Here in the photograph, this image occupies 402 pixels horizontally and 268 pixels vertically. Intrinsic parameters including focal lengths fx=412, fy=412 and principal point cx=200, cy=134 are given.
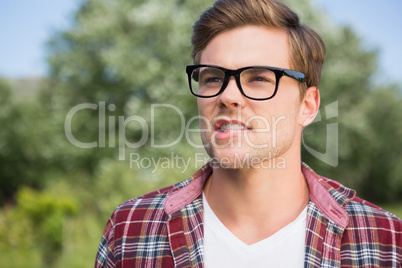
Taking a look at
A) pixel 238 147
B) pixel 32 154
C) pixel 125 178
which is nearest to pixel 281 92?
pixel 238 147

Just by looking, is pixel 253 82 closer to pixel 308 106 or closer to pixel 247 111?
pixel 247 111

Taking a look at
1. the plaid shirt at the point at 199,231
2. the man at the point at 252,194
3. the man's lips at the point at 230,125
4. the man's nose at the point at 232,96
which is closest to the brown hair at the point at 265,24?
the man at the point at 252,194

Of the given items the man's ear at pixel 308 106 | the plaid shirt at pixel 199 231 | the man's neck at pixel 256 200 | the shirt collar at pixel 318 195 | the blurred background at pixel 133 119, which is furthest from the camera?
the blurred background at pixel 133 119

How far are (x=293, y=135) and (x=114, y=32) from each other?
1658cm

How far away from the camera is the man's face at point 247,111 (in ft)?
7.78

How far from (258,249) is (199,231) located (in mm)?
346

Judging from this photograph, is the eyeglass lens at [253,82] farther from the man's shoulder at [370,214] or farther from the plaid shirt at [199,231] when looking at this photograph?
the man's shoulder at [370,214]

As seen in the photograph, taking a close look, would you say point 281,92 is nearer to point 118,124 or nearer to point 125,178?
point 125,178

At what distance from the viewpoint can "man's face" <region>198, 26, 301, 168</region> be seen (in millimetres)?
2371

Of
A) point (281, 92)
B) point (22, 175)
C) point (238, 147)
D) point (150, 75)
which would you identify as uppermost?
point (150, 75)

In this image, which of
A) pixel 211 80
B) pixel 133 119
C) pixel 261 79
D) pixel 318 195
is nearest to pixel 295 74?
pixel 261 79

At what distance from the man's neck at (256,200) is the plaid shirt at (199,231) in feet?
0.40

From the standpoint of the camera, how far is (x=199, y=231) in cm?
237

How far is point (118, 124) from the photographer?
1938 cm
